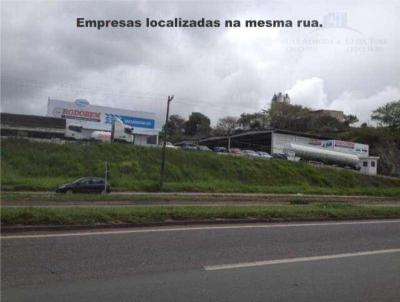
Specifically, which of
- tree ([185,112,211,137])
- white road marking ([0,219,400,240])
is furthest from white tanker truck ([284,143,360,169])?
white road marking ([0,219,400,240])

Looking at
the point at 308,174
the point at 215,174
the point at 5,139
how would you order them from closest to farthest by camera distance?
1. the point at 5,139
2. the point at 215,174
3. the point at 308,174

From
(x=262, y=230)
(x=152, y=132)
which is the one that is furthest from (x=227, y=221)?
(x=152, y=132)

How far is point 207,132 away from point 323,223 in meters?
109

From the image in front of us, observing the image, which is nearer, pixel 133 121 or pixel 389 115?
pixel 133 121

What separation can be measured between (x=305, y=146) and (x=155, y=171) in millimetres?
33846

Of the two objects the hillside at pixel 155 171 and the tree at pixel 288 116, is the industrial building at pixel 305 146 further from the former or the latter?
the tree at pixel 288 116

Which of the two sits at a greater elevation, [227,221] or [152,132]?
[152,132]

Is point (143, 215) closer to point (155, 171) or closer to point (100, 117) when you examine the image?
point (155, 171)

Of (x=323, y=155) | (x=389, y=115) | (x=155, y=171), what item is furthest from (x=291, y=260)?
(x=389, y=115)

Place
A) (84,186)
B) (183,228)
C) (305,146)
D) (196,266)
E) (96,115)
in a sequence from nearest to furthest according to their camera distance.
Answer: (196,266) → (183,228) → (84,186) → (96,115) → (305,146)

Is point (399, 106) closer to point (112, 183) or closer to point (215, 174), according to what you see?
point (215, 174)

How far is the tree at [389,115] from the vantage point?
111m

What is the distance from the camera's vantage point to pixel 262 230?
1174 cm

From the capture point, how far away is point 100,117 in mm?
69125
